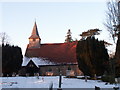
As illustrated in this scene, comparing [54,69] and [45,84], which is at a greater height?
[54,69]

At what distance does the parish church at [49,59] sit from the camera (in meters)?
43.5

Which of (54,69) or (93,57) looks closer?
(93,57)

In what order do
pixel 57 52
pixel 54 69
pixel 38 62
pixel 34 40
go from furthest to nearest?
pixel 34 40, pixel 57 52, pixel 38 62, pixel 54 69

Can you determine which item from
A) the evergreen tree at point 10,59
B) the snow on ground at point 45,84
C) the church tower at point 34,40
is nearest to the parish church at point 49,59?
the church tower at point 34,40

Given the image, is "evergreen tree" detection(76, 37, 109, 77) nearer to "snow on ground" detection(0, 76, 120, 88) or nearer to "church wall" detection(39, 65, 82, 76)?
"snow on ground" detection(0, 76, 120, 88)

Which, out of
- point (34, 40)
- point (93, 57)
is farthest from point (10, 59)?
point (34, 40)

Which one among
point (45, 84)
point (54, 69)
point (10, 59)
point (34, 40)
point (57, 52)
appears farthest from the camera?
point (34, 40)

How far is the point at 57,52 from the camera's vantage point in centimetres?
4841

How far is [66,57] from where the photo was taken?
150ft

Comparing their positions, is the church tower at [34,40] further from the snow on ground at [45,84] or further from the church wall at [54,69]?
the snow on ground at [45,84]

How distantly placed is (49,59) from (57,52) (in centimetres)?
347

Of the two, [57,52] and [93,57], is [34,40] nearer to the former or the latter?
[57,52]

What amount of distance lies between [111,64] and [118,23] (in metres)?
5.54

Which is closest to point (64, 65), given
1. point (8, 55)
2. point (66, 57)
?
point (66, 57)
